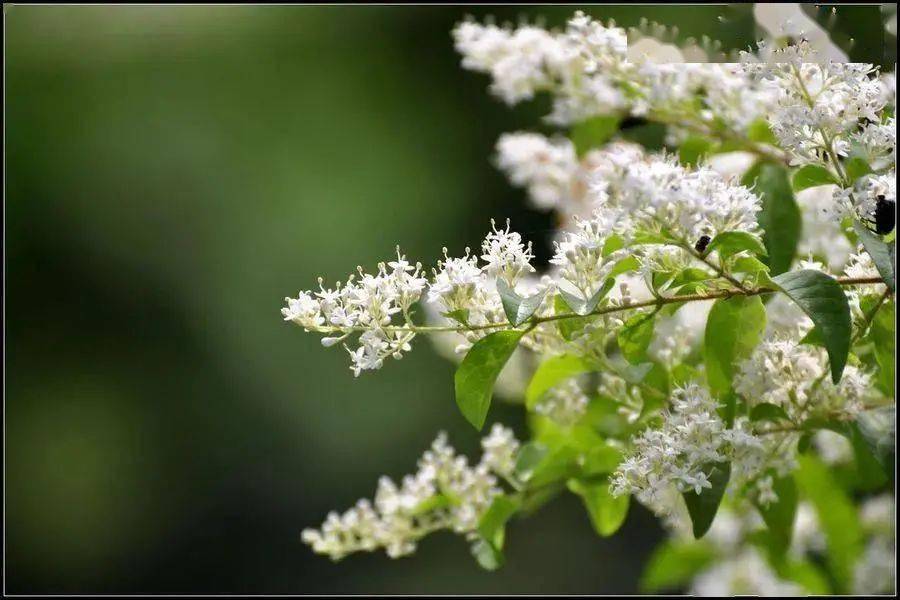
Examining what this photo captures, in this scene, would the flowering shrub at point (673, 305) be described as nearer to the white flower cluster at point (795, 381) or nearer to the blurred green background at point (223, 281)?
the white flower cluster at point (795, 381)

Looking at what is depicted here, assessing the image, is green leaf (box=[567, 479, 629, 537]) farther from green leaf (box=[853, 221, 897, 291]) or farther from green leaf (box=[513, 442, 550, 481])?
green leaf (box=[853, 221, 897, 291])

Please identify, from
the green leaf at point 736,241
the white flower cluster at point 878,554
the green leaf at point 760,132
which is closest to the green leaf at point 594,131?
the green leaf at point 760,132

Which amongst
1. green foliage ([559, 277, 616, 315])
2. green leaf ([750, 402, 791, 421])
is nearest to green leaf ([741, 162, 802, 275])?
green leaf ([750, 402, 791, 421])

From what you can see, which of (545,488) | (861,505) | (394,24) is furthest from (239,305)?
(545,488)

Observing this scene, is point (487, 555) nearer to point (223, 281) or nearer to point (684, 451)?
point (684, 451)

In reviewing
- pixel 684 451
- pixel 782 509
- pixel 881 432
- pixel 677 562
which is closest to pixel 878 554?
pixel 677 562

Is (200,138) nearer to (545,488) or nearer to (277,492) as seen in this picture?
(277,492)
